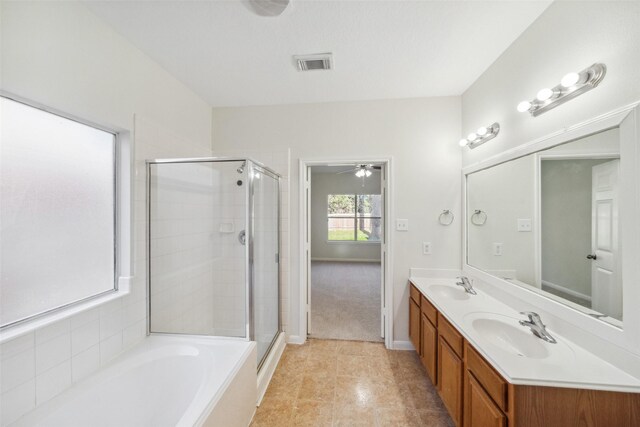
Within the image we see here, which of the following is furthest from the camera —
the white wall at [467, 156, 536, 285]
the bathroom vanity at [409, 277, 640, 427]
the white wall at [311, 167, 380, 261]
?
the white wall at [311, 167, 380, 261]

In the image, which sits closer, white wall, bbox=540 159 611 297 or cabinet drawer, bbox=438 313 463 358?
white wall, bbox=540 159 611 297

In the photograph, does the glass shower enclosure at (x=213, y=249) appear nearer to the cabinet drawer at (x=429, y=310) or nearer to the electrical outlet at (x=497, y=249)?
the cabinet drawer at (x=429, y=310)

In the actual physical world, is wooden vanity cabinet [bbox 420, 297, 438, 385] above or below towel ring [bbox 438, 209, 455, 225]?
below

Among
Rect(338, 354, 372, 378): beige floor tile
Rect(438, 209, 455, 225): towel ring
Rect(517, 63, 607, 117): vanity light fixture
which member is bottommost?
Rect(338, 354, 372, 378): beige floor tile

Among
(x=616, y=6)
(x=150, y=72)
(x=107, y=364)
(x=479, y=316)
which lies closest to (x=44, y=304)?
(x=107, y=364)

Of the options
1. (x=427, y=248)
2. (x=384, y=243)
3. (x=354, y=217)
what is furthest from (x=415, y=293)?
(x=354, y=217)

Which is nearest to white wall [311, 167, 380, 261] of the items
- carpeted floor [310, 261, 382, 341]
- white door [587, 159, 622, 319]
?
carpeted floor [310, 261, 382, 341]

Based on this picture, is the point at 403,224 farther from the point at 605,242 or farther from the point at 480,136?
the point at 605,242

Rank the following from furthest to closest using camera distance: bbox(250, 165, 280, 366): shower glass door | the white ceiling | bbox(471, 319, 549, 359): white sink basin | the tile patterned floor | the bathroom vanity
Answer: bbox(250, 165, 280, 366): shower glass door
the tile patterned floor
the white ceiling
bbox(471, 319, 549, 359): white sink basin
the bathroom vanity

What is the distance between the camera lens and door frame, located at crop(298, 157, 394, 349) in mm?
2527

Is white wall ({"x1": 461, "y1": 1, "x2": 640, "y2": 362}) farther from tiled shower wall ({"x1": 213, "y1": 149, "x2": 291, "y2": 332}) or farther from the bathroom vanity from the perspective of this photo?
tiled shower wall ({"x1": 213, "y1": 149, "x2": 291, "y2": 332})

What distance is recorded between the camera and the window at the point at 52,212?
113 cm

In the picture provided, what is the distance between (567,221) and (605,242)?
23cm

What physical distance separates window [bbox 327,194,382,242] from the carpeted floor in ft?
3.23
